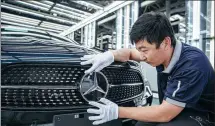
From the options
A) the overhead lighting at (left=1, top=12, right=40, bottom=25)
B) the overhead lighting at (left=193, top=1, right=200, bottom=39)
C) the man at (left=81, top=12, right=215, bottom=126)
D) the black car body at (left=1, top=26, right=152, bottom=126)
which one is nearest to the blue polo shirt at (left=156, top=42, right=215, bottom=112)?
the man at (left=81, top=12, right=215, bottom=126)

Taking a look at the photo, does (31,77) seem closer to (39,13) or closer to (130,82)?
(130,82)

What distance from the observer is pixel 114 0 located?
6.58 m

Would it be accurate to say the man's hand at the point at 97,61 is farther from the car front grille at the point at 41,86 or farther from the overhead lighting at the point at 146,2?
the overhead lighting at the point at 146,2

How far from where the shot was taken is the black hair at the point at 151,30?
48.9 inches

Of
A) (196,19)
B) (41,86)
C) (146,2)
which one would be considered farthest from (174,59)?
(146,2)

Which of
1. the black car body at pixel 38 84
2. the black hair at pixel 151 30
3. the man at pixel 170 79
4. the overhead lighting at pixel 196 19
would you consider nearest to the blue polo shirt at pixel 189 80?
the man at pixel 170 79

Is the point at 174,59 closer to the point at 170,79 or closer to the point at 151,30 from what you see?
the point at 170,79

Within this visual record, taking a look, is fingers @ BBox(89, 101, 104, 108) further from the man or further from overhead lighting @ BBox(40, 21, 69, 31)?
overhead lighting @ BBox(40, 21, 69, 31)

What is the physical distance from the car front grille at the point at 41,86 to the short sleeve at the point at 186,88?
1.74ft

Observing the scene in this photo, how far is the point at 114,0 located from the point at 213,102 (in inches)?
222

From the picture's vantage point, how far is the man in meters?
1.21

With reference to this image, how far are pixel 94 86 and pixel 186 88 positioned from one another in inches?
21.3

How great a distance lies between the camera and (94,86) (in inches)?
52.8

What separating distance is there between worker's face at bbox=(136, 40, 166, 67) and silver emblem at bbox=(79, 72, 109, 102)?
0.30 metres
